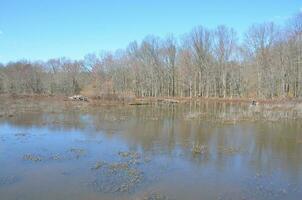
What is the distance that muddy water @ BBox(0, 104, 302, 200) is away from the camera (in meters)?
10.1

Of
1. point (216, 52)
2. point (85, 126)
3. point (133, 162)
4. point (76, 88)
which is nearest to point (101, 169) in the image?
point (133, 162)

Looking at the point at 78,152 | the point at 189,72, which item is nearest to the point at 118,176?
the point at 78,152

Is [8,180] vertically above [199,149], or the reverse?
[199,149]

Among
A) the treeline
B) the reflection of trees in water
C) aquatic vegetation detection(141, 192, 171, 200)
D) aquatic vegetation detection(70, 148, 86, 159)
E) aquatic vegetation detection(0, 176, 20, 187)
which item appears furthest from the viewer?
the treeline

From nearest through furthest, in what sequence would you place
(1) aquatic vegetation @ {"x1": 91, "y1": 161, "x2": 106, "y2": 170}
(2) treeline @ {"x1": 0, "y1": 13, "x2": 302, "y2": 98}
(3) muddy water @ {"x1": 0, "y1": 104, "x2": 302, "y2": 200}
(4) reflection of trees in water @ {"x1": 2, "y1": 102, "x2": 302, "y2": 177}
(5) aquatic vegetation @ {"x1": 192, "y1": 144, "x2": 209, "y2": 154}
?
1. (3) muddy water @ {"x1": 0, "y1": 104, "x2": 302, "y2": 200}
2. (1) aquatic vegetation @ {"x1": 91, "y1": 161, "x2": 106, "y2": 170}
3. (4) reflection of trees in water @ {"x1": 2, "y1": 102, "x2": 302, "y2": 177}
4. (5) aquatic vegetation @ {"x1": 192, "y1": 144, "x2": 209, "y2": 154}
5. (2) treeline @ {"x1": 0, "y1": 13, "x2": 302, "y2": 98}

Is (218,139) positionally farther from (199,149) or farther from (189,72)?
(189,72)

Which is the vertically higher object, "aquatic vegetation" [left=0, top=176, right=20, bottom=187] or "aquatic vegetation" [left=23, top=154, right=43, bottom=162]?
"aquatic vegetation" [left=23, top=154, right=43, bottom=162]

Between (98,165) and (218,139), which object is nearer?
(98,165)

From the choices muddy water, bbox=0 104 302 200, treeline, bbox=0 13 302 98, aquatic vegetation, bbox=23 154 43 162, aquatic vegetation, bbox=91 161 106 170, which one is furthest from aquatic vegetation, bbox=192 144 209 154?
treeline, bbox=0 13 302 98

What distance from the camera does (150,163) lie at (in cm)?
1354

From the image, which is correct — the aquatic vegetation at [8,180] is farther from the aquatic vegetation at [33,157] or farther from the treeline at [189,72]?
the treeline at [189,72]

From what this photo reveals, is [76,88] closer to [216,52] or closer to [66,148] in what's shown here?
[216,52]

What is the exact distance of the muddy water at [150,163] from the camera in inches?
398

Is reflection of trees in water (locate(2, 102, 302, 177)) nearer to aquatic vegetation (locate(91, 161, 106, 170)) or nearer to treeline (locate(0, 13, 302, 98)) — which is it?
aquatic vegetation (locate(91, 161, 106, 170))
